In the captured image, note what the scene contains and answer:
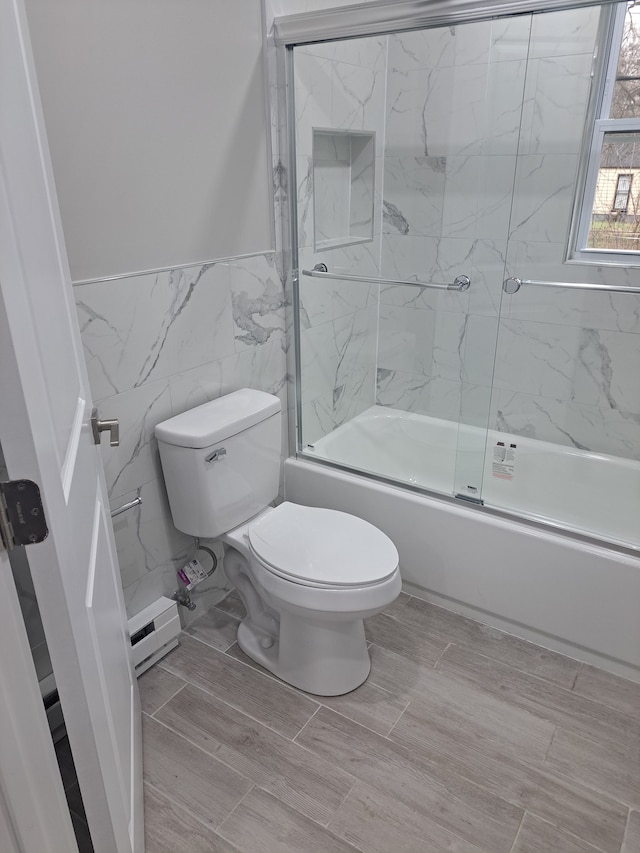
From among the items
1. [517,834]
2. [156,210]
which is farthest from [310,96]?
[517,834]

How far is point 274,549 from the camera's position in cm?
183

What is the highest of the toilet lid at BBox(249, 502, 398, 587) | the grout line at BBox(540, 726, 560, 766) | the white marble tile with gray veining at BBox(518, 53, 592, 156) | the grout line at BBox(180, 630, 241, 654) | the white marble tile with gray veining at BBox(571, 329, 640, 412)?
the white marble tile with gray veining at BBox(518, 53, 592, 156)

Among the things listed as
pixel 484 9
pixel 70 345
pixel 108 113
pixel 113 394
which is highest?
pixel 484 9

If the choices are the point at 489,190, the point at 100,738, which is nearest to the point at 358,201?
the point at 489,190

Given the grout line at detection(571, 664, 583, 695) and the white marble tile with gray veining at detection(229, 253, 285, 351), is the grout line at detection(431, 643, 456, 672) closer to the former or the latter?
the grout line at detection(571, 664, 583, 695)

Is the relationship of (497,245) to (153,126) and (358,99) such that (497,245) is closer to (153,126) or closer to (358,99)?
(358,99)

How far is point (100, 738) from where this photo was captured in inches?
39.2

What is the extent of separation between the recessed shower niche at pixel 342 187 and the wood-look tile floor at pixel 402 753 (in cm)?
155

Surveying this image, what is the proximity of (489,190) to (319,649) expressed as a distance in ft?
5.72

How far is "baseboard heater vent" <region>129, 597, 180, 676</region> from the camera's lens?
190cm

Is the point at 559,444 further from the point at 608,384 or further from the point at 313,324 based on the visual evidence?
the point at 313,324

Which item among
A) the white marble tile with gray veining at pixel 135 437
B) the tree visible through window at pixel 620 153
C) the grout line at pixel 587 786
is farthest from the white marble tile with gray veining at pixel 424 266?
the grout line at pixel 587 786

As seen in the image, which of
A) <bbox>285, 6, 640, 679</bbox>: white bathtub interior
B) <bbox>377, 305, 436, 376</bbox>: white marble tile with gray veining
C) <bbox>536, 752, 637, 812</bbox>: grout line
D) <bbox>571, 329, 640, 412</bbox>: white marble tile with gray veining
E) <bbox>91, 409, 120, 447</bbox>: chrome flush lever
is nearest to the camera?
<bbox>91, 409, 120, 447</bbox>: chrome flush lever

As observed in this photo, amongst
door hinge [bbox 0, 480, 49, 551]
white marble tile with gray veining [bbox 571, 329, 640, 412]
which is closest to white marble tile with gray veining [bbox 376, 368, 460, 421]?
white marble tile with gray veining [bbox 571, 329, 640, 412]
